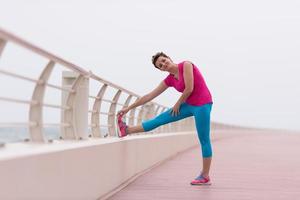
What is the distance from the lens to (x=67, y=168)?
19.4ft

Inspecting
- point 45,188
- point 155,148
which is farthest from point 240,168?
Result: point 45,188

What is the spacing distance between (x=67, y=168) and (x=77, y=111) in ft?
4.15

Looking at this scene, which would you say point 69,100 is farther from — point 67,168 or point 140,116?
point 140,116

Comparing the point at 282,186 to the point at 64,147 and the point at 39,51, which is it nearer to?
the point at 64,147

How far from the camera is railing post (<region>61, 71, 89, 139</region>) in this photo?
675 cm

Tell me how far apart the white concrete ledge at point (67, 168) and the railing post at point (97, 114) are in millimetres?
272

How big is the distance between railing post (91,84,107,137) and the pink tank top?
0.85m

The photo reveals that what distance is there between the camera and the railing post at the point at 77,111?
675cm

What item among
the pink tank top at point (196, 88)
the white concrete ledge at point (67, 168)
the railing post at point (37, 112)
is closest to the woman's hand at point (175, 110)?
the pink tank top at point (196, 88)

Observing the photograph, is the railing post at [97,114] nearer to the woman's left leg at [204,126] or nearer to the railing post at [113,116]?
the railing post at [113,116]

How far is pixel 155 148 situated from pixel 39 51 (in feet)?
27.0

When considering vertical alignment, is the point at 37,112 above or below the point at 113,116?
below

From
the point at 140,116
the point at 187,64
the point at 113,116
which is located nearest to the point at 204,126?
the point at 187,64

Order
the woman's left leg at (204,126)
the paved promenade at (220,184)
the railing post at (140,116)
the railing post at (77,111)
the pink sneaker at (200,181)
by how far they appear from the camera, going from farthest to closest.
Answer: the railing post at (140,116), the pink sneaker at (200,181), the woman's left leg at (204,126), the paved promenade at (220,184), the railing post at (77,111)
